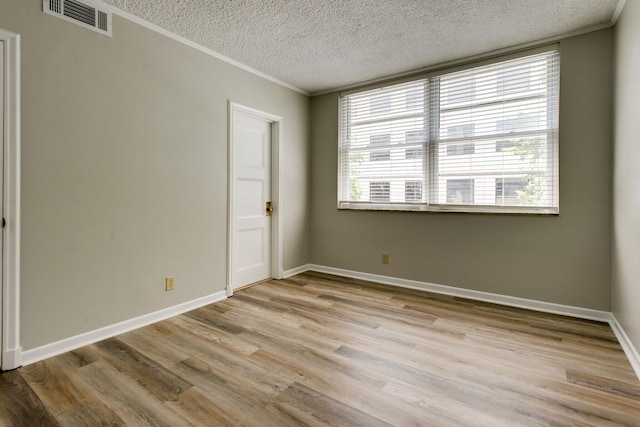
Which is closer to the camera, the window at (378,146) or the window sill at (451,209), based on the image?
the window sill at (451,209)

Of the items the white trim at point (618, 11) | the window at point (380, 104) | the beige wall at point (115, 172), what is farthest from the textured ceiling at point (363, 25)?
the window at point (380, 104)

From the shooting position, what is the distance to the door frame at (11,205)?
209cm

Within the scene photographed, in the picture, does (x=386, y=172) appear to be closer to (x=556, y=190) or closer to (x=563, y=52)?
(x=556, y=190)

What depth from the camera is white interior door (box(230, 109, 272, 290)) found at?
380 centimetres

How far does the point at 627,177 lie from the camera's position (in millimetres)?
2400

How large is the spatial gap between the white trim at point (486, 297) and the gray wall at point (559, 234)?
51 millimetres

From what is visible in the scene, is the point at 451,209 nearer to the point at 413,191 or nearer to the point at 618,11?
the point at 413,191

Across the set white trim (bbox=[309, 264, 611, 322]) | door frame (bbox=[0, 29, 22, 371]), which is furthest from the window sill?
door frame (bbox=[0, 29, 22, 371])

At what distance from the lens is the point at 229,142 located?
3.57 m

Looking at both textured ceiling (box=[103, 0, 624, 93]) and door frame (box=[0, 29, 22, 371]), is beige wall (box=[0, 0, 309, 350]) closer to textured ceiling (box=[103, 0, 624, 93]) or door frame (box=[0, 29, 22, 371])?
door frame (box=[0, 29, 22, 371])

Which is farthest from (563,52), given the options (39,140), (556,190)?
(39,140)

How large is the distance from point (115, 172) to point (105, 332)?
4.11 ft

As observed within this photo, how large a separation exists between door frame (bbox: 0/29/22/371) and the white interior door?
1.78 metres

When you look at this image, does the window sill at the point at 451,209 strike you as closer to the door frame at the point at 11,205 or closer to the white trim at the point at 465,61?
the white trim at the point at 465,61
